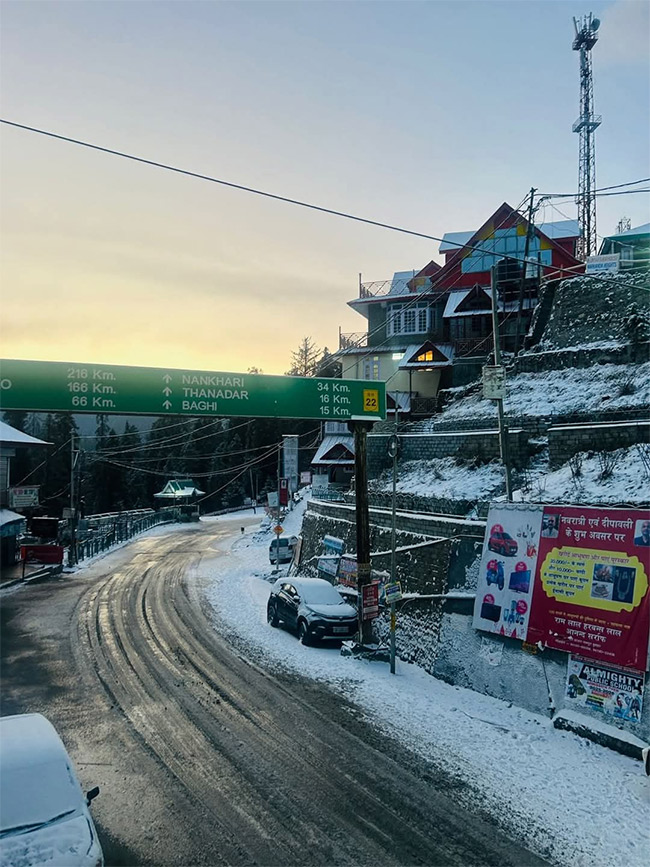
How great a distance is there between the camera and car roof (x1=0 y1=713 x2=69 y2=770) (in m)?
6.83

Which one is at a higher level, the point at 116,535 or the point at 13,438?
the point at 13,438

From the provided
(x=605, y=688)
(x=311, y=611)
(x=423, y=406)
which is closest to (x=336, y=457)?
(x=423, y=406)

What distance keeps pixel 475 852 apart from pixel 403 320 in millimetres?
39384

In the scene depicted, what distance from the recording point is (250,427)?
8575 cm

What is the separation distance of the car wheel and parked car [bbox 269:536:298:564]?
509 inches

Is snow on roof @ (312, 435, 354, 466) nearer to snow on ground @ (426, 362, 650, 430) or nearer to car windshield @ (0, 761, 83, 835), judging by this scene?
snow on ground @ (426, 362, 650, 430)

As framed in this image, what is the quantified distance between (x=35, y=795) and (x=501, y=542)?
34.3 feet

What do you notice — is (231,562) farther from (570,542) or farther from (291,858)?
(291,858)

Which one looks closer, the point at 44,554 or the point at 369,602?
the point at 369,602

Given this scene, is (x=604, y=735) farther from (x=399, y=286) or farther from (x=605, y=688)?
(x=399, y=286)

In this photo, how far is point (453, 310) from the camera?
→ 1555 inches

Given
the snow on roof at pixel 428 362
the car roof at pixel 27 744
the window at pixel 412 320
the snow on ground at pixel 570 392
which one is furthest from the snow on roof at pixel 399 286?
the car roof at pixel 27 744

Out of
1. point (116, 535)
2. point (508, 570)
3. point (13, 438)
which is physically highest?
point (13, 438)

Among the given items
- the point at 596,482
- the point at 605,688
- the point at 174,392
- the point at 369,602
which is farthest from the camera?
the point at 369,602
